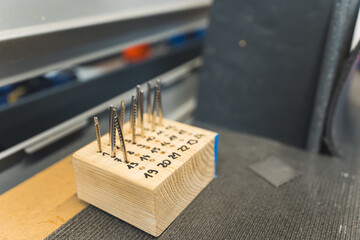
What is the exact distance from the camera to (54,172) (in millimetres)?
587

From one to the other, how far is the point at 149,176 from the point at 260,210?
0.22m

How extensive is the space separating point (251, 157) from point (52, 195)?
43 centimetres

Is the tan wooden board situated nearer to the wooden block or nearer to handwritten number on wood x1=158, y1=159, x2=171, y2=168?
the wooden block

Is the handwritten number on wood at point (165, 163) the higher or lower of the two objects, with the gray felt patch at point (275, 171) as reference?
Answer: higher

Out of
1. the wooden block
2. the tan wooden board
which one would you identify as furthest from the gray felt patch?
the tan wooden board

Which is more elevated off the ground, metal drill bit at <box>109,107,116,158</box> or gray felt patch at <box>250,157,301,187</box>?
metal drill bit at <box>109,107,116,158</box>

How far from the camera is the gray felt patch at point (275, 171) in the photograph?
1.90ft

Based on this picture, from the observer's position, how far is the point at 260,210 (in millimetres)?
501

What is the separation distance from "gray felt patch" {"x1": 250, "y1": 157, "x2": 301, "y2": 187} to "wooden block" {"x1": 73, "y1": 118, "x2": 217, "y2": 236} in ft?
0.44

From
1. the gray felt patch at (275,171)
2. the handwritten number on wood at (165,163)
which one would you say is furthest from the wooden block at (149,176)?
the gray felt patch at (275,171)

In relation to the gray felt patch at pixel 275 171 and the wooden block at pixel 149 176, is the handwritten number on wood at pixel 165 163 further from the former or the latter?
the gray felt patch at pixel 275 171

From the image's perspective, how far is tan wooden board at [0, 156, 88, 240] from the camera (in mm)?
453

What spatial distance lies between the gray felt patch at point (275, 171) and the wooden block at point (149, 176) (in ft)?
0.44

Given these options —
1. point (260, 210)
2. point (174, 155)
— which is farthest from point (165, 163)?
point (260, 210)
